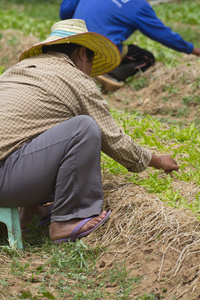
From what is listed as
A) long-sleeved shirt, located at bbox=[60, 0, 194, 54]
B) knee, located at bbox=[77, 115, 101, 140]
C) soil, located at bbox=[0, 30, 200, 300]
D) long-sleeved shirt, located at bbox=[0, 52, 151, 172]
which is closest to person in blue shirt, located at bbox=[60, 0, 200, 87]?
long-sleeved shirt, located at bbox=[60, 0, 194, 54]

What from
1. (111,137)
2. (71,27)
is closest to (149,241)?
(111,137)

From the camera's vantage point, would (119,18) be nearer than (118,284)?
No

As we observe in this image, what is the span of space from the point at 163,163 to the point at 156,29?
2.84 meters

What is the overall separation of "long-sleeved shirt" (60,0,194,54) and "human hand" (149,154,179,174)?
274 cm

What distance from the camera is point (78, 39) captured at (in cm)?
299

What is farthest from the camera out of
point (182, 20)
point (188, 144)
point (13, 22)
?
point (182, 20)

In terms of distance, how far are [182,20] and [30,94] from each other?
7.23 metres

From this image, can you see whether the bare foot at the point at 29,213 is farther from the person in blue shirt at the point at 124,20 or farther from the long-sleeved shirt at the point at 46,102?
the person in blue shirt at the point at 124,20

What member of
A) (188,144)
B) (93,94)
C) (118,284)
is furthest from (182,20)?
(118,284)

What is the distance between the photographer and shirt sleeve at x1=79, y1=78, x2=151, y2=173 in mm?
2895

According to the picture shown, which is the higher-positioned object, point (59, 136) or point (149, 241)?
point (59, 136)

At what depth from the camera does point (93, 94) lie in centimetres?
288

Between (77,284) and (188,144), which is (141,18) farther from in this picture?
(77,284)

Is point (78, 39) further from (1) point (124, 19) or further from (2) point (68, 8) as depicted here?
(2) point (68, 8)
